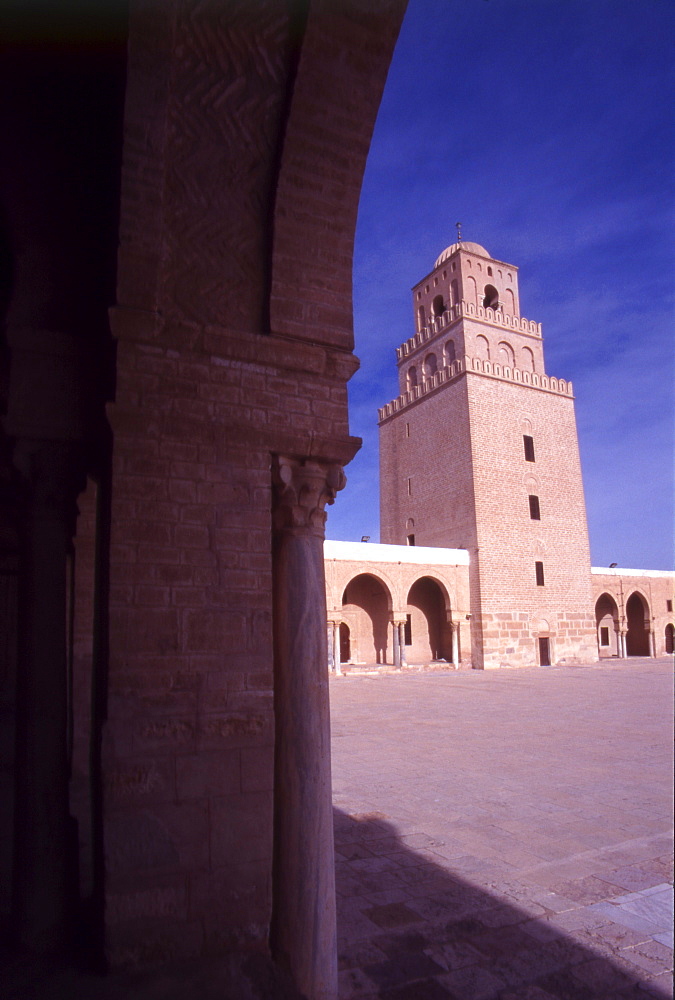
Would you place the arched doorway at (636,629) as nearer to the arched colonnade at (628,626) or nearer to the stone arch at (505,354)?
the arched colonnade at (628,626)

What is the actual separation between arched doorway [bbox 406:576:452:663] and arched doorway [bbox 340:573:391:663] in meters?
1.18

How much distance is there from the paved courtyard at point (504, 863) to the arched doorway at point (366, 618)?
15.7 metres

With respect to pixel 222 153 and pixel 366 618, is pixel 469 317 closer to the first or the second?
pixel 366 618

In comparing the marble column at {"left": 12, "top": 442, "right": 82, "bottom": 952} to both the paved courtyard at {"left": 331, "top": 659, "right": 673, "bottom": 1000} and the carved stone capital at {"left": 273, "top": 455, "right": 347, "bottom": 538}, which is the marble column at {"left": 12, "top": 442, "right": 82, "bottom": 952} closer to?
the carved stone capital at {"left": 273, "top": 455, "right": 347, "bottom": 538}

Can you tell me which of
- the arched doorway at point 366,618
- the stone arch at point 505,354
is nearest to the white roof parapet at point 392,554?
the arched doorway at point 366,618

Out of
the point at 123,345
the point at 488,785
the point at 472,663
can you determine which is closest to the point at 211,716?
the point at 123,345

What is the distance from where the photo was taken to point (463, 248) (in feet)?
96.3

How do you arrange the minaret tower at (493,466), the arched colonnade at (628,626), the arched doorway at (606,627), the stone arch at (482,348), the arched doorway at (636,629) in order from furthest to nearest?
the arched doorway at (606,627) < the arched doorway at (636,629) < the arched colonnade at (628,626) < the stone arch at (482,348) < the minaret tower at (493,466)

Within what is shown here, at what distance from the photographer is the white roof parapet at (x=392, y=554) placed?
22109 mm

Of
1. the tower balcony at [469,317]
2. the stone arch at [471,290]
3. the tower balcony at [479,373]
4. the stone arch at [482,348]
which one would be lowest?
the tower balcony at [479,373]

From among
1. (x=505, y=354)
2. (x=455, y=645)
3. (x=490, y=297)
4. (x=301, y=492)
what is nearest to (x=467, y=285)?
(x=490, y=297)

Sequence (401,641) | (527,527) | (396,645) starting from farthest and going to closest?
(527,527)
(401,641)
(396,645)

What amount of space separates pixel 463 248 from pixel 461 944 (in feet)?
97.5

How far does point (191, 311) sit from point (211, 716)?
1.68m
